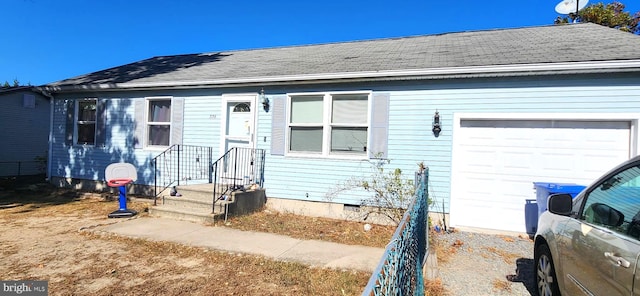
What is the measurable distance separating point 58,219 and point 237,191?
3.51 m

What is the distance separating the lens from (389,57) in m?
7.58

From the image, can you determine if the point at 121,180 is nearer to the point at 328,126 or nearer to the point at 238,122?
the point at 238,122

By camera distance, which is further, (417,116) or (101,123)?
(101,123)

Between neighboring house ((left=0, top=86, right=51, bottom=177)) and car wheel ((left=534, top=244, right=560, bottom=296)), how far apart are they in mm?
15691

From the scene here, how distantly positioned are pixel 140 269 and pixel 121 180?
344cm

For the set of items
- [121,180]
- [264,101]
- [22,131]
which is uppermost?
[264,101]

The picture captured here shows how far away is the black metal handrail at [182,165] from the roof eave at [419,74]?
155 centimetres

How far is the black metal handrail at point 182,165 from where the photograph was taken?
26.6 ft

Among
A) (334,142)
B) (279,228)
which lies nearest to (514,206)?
(334,142)

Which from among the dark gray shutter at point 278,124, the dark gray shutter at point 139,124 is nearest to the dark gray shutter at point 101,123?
the dark gray shutter at point 139,124

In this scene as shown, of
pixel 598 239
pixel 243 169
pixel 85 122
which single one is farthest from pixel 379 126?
pixel 85 122

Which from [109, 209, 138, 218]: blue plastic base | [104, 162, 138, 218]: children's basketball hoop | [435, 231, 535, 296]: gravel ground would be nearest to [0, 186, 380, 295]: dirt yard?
A: [109, 209, 138, 218]: blue plastic base

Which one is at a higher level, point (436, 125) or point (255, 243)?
point (436, 125)

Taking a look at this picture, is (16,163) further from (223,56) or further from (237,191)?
(237,191)
